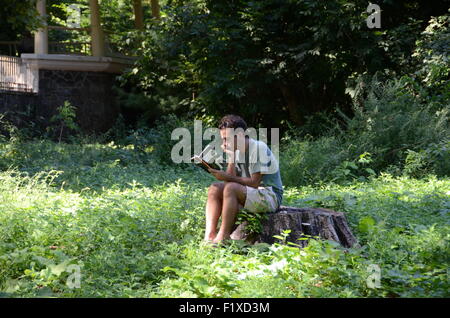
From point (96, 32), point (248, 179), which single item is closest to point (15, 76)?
point (96, 32)

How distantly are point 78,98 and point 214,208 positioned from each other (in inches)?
484

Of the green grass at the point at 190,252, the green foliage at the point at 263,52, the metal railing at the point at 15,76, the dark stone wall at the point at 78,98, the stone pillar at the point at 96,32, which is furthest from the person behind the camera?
the stone pillar at the point at 96,32

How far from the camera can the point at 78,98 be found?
54.4 feet

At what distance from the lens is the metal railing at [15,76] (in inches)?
594

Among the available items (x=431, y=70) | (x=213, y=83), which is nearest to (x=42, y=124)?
(x=213, y=83)

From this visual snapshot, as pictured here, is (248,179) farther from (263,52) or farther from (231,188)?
(263,52)

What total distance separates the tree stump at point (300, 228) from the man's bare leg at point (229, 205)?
20 cm

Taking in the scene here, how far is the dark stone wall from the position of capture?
1559 cm

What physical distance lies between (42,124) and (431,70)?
1026cm

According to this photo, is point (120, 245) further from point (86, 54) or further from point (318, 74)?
point (86, 54)

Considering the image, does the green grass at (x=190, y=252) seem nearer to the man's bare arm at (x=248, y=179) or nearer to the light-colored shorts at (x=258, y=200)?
the light-colored shorts at (x=258, y=200)

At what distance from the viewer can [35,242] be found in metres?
4.91

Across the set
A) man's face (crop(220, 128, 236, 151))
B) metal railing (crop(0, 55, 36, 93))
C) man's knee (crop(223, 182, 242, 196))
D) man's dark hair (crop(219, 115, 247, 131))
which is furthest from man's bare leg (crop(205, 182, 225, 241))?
metal railing (crop(0, 55, 36, 93))

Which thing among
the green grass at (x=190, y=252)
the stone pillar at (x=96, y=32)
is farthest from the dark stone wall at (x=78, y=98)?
the green grass at (x=190, y=252)
